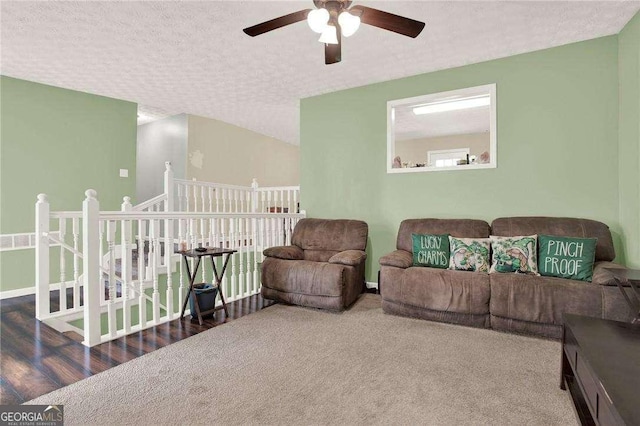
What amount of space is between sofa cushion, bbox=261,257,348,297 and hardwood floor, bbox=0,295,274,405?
379mm

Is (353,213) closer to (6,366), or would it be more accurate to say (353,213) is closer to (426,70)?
(426,70)

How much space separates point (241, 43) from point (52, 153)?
3.11 metres

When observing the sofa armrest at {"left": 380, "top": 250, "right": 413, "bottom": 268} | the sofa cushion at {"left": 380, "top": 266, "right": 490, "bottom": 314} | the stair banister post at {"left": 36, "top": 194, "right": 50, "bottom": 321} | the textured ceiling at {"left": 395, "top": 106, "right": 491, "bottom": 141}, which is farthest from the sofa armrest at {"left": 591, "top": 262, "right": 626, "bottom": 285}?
the stair banister post at {"left": 36, "top": 194, "right": 50, "bottom": 321}

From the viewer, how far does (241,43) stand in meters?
3.13

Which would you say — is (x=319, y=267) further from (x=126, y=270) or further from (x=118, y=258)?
(x=118, y=258)

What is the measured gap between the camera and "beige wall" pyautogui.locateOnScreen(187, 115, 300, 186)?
20.1ft

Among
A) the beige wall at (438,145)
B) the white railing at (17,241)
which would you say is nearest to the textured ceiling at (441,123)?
the beige wall at (438,145)

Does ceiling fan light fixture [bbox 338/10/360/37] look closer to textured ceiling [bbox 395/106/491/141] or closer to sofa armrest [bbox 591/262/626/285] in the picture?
sofa armrest [bbox 591/262/626/285]

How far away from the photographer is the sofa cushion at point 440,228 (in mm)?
3240

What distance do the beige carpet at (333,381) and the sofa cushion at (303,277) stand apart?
48 cm

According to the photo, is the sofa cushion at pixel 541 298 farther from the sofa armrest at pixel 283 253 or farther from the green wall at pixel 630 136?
the sofa armrest at pixel 283 253

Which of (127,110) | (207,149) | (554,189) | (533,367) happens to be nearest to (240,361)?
(533,367)

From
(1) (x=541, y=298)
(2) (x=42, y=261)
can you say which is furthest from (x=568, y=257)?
(2) (x=42, y=261)

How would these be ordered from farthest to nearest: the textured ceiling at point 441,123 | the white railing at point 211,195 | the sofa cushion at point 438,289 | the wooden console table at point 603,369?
1. the textured ceiling at point 441,123
2. the white railing at point 211,195
3. the sofa cushion at point 438,289
4. the wooden console table at point 603,369
